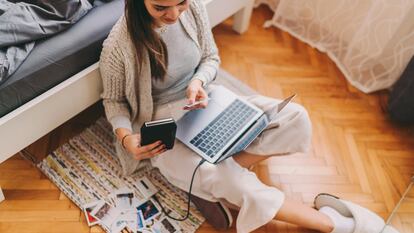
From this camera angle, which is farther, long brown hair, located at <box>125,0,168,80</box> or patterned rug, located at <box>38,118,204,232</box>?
patterned rug, located at <box>38,118,204,232</box>

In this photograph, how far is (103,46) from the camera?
1.08 metres

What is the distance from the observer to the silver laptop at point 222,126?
3.76 ft

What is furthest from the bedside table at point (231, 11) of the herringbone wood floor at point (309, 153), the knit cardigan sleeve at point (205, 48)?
the knit cardigan sleeve at point (205, 48)

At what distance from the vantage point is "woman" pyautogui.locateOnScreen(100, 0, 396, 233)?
105 cm

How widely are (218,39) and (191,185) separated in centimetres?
91

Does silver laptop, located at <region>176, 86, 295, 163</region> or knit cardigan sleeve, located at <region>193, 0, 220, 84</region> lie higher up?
knit cardigan sleeve, located at <region>193, 0, 220, 84</region>

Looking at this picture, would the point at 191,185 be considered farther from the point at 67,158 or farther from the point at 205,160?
the point at 67,158

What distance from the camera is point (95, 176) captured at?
133 centimetres

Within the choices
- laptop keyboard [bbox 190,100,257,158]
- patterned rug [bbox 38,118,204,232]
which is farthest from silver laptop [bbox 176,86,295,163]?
patterned rug [bbox 38,118,204,232]

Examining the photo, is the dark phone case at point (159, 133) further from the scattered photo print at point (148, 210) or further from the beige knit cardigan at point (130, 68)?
the scattered photo print at point (148, 210)

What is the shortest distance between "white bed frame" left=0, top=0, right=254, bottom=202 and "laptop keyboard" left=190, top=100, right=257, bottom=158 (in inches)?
13.9

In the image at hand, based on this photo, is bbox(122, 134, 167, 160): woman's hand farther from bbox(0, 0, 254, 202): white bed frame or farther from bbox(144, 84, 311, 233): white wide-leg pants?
bbox(0, 0, 254, 202): white bed frame

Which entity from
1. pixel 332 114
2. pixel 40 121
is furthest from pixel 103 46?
pixel 332 114

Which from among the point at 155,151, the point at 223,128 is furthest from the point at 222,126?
the point at 155,151
